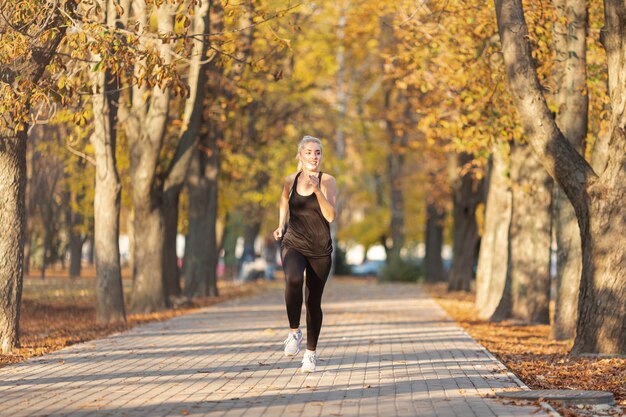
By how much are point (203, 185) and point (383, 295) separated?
8744mm

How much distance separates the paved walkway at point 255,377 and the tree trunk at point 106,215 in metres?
1.28

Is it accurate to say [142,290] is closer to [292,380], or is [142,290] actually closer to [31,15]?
[31,15]

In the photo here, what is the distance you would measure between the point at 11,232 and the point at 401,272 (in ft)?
135

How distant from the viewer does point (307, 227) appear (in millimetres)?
11922

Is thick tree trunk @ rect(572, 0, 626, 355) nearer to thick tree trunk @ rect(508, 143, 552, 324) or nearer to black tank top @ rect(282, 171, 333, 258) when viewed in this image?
black tank top @ rect(282, 171, 333, 258)

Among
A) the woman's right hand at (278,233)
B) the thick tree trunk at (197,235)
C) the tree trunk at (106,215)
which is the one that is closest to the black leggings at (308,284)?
the woman's right hand at (278,233)

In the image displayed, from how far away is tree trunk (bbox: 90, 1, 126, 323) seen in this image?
2073 cm

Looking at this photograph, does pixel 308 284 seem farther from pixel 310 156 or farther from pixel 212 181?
pixel 212 181

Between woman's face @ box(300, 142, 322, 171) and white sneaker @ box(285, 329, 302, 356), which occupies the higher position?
woman's face @ box(300, 142, 322, 171)

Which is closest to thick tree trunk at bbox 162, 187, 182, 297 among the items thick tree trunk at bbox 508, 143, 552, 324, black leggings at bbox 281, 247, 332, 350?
thick tree trunk at bbox 508, 143, 552, 324

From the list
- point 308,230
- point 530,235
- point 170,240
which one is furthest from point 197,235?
point 308,230

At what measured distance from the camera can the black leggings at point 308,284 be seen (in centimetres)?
1186

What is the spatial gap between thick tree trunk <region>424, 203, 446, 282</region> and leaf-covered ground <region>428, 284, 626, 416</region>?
2553cm

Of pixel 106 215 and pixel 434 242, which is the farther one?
pixel 434 242
